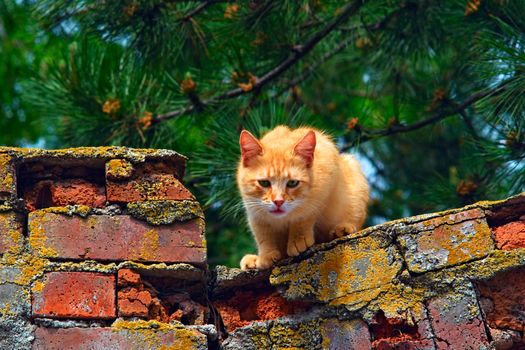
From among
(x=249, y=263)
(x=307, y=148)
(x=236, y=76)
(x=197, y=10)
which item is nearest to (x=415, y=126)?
(x=236, y=76)

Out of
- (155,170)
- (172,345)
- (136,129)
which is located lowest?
(172,345)

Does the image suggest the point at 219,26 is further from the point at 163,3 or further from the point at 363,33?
the point at 363,33

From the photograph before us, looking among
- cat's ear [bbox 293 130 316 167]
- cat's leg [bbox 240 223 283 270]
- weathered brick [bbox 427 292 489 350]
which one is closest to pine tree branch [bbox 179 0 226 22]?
cat's ear [bbox 293 130 316 167]

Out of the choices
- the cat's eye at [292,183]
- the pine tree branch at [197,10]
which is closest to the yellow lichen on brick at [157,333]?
the cat's eye at [292,183]

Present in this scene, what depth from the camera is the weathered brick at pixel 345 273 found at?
282 centimetres

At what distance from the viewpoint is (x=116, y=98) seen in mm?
4625

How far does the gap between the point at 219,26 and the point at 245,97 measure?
42cm

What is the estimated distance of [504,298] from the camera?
271 cm

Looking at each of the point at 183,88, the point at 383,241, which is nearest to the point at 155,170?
the point at 383,241

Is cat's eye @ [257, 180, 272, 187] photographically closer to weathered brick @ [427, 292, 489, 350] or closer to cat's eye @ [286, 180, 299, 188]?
cat's eye @ [286, 180, 299, 188]

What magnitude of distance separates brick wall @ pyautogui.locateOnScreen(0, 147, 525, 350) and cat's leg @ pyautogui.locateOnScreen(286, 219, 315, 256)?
181 mm

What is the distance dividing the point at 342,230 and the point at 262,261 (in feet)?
1.56

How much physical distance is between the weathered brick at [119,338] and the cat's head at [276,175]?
1008 millimetres

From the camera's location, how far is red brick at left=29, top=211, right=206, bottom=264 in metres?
2.68
